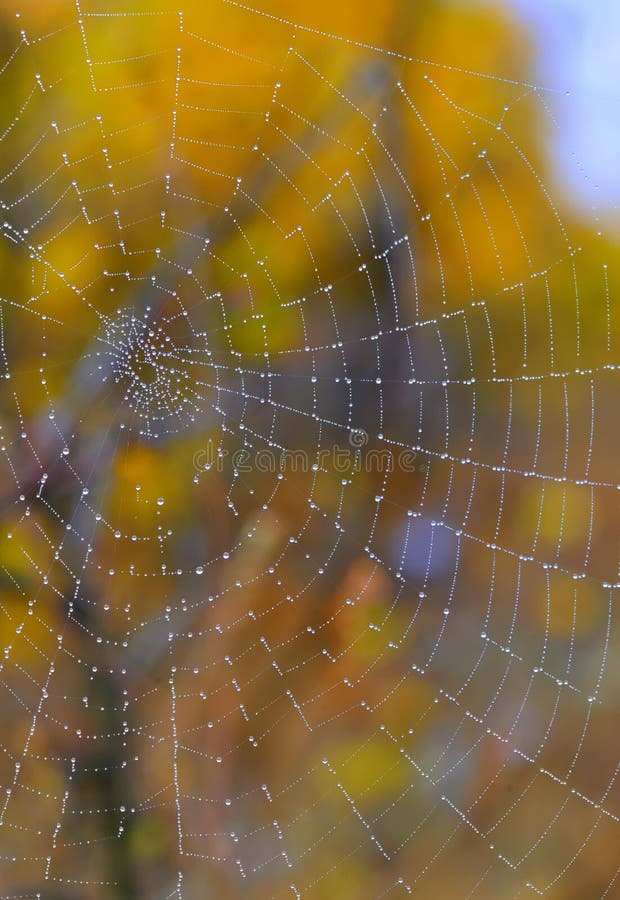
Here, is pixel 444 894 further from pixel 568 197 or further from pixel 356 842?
pixel 568 197

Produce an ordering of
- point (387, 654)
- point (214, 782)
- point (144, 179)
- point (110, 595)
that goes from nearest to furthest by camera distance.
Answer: point (144, 179), point (110, 595), point (214, 782), point (387, 654)

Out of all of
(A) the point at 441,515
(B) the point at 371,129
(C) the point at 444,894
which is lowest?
(C) the point at 444,894

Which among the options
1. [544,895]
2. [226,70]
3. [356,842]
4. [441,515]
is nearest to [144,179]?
[226,70]

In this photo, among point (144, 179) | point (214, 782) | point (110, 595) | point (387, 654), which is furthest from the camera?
point (387, 654)

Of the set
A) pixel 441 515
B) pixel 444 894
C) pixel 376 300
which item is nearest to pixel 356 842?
pixel 444 894

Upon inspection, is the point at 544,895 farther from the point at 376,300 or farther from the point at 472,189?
the point at 472,189

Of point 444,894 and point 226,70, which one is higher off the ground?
point 226,70

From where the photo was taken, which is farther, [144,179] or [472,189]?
[472,189]
